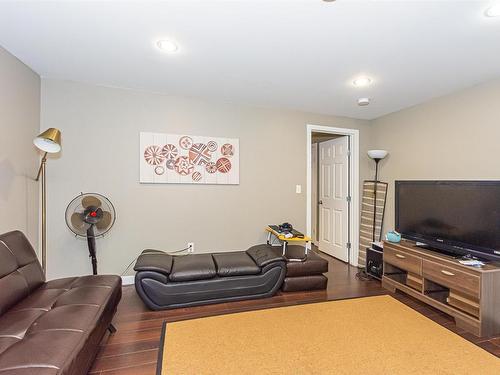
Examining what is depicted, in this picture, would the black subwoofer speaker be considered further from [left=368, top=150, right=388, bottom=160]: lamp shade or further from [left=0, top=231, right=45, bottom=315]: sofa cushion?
[left=0, top=231, right=45, bottom=315]: sofa cushion

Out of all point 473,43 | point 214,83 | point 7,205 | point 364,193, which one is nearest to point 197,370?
point 7,205

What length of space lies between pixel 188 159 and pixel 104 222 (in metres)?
1.20

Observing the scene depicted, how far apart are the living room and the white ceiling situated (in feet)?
0.06

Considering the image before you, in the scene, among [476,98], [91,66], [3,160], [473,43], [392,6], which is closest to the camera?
[392,6]

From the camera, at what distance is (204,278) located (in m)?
2.59

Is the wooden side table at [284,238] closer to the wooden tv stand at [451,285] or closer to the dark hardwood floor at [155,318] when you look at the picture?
the dark hardwood floor at [155,318]

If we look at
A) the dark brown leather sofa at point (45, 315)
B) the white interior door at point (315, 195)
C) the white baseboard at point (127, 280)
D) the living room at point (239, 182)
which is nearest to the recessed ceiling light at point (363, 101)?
the living room at point (239, 182)

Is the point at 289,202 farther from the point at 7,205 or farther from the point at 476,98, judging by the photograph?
the point at 7,205

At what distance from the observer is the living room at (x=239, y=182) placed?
1736mm

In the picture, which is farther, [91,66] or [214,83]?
[214,83]

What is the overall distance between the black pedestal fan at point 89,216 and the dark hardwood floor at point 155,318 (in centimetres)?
74

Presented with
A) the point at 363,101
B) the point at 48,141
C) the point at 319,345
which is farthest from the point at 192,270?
the point at 363,101

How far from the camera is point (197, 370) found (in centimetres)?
171

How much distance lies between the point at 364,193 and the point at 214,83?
113 inches
